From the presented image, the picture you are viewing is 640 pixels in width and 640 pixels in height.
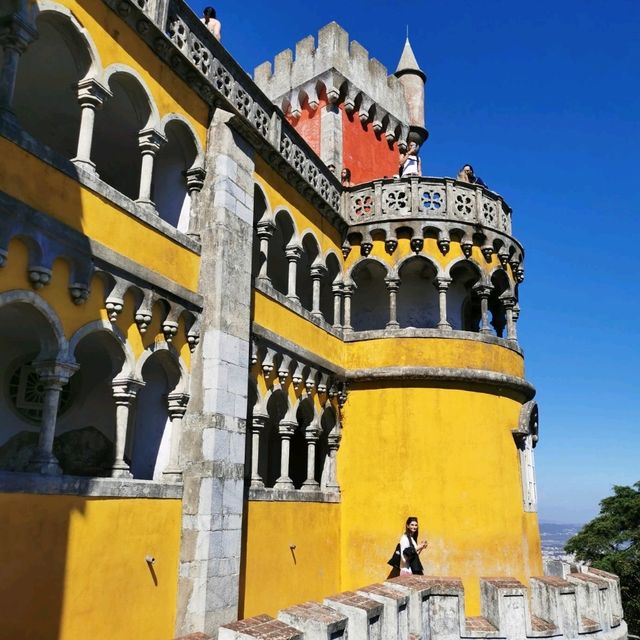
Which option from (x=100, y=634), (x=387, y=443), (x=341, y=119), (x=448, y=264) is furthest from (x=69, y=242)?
(x=341, y=119)

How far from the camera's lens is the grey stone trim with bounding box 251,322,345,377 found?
10.3 m

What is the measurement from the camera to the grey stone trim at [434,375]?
12773mm

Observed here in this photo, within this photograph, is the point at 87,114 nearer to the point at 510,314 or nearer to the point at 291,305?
the point at 291,305

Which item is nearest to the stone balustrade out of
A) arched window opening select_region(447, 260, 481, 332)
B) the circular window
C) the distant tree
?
the circular window

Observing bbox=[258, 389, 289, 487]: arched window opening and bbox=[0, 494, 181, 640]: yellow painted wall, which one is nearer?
bbox=[0, 494, 181, 640]: yellow painted wall

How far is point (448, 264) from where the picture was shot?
13.7 meters

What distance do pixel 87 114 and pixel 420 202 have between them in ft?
25.8

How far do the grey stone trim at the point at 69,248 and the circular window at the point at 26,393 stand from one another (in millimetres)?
3077

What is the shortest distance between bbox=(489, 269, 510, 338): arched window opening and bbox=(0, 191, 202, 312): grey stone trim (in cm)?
845

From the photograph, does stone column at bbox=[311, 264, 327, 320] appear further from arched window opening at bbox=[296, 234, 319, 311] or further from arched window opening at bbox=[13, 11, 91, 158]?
arched window opening at bbox=[13, 11, 91, 158]

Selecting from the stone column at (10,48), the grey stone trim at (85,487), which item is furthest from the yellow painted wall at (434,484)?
the stone column at (10,48)

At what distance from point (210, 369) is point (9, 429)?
3294 mm

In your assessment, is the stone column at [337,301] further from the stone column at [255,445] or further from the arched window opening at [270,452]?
the stone column at [255,445]

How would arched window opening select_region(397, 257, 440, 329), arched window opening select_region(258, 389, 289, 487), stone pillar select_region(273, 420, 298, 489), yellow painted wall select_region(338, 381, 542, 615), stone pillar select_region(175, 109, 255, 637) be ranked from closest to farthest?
1. stone pillar select_region(175, 109, 255, 637)
2. stone pillar select_region(273, 420, 298, 489)
3. yellow painted wall select_region(338, 381, 542, 615)
4. arched window opening select_region(258, 389, 289, 487)
5. arched window opening select_region(397, 257, 440, 329)
